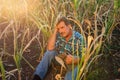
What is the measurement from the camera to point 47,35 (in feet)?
12.2

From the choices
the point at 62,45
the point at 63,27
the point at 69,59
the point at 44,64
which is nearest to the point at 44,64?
the point at 44,64

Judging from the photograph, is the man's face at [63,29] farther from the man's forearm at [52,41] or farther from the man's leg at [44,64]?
the man's leg at [44,64]

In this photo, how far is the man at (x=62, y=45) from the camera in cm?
332

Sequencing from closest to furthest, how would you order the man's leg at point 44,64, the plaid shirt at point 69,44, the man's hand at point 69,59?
the man's hand at point 69,59
the plaid shirt at point 69,44
the man's leg at point 44,64

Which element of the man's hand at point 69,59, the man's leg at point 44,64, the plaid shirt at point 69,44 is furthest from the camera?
the man's leg at point 44,64

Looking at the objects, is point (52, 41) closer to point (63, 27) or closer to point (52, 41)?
point (52, 41)

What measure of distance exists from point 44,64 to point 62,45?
28 centimetres

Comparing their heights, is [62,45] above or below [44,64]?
above

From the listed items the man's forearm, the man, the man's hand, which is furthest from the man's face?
the man's hand

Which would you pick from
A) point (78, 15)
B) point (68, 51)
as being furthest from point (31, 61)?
point (78, 15)

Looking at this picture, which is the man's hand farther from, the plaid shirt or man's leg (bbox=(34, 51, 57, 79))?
man's leg (bbox=(34, 51, 57, 79))

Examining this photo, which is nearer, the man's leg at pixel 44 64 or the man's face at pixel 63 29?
the man's face at pixel 63 29

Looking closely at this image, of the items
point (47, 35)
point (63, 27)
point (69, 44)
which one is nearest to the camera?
point (63, 27)

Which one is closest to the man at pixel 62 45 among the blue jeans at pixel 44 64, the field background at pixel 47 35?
the blue jeans at pixel 44 64
